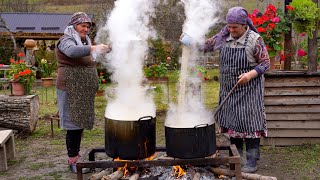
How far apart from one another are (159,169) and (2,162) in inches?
71.4

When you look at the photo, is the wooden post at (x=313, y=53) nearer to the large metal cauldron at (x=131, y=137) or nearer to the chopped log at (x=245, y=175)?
the chopped log at (x=245, y=175)

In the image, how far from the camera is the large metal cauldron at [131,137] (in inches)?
132

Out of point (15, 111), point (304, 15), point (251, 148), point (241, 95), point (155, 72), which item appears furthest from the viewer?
point (155, 72)

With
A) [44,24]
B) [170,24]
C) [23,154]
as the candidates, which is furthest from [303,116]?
[44,24]

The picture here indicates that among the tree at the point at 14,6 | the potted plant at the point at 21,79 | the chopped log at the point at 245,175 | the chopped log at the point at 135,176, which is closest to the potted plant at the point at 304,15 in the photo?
the chopped log at the point at 245,175

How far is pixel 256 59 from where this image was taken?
380 centimetres

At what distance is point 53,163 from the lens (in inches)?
186

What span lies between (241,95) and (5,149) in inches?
103

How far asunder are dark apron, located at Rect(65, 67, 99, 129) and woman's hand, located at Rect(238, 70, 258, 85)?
1480mm

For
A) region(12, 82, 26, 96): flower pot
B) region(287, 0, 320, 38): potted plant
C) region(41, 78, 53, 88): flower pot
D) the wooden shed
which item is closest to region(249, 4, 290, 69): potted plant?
region(287, 0, 320, 38): potted plant

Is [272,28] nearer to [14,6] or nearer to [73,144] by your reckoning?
[73,144]

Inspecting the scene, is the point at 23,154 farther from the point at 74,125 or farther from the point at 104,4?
the point at 104,4

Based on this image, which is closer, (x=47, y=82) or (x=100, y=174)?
(x=100, y=174)

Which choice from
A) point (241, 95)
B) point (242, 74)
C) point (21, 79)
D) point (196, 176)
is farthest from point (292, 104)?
point (21, 79)
